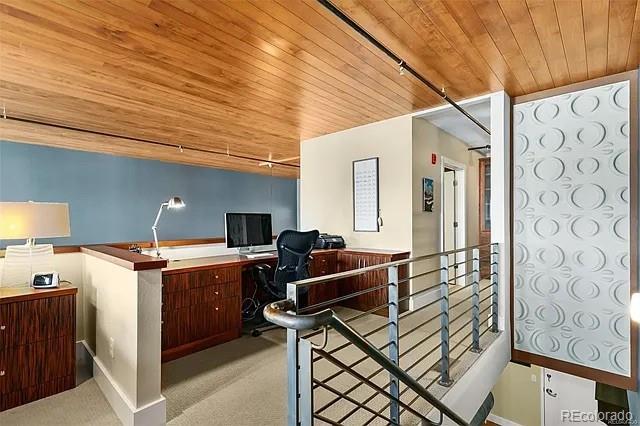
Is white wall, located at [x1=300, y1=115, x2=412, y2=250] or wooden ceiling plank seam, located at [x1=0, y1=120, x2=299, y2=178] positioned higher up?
wooden ceiling plank seam, located at [x1=0, y1=120, x2=299, y2=178]

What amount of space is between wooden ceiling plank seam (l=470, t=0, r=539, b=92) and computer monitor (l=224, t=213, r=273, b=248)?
2.91 metres

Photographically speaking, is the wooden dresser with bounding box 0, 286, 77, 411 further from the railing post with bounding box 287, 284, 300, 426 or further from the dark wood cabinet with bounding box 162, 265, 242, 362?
the railing post with bounding box 287, 284, 300, 426

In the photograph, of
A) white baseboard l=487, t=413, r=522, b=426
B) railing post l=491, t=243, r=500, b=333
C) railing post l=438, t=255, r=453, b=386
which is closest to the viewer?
railing post l=438, t=255, r=453, b=386

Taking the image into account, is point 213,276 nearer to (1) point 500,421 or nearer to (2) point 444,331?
(2) point 444,331

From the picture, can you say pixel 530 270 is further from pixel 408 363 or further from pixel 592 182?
pixel 408 363

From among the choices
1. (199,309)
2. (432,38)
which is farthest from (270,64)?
(199,309)

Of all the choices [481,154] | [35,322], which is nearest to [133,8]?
[35,322]

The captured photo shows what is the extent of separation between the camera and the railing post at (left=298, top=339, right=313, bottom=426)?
46.4 inches

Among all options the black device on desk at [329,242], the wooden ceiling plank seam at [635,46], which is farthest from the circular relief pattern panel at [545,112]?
the black device on desk at [329,242]

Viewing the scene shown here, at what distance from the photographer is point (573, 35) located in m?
2.24

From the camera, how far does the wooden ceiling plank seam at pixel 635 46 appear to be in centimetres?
204

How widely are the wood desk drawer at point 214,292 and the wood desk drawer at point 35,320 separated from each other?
0.89 m

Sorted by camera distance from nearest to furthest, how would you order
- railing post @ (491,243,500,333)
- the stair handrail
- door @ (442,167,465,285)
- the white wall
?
the stair handrail → railing post @ (491,243,500,333) → the white wall → door @ (442,167,465,285)

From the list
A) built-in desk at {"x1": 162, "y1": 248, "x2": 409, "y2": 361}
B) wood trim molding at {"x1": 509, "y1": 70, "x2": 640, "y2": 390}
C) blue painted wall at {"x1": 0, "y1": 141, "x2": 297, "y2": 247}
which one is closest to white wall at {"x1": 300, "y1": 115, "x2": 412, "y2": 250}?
built-in desk at {"x1": 162, "y1": 248, "x2": 409, "y2": 361}
